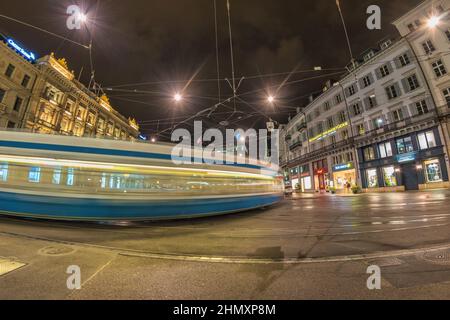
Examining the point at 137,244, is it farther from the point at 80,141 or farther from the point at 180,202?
the point at 80,141

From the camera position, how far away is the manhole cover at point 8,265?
3620mm

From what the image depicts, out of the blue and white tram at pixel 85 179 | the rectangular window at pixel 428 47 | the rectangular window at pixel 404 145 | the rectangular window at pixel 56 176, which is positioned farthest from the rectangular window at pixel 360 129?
the rectangular window at pixel 56 176

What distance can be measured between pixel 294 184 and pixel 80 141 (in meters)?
46.7

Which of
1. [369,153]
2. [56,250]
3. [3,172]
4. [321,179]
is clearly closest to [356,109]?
[369,153]

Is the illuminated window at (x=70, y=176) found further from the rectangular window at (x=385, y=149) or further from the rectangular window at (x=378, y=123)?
the rectangular window at (x=378, y=123)

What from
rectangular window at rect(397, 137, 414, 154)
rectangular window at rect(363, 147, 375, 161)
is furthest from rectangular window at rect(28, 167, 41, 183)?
rectangular window at rect(363, 147, 375, 161)

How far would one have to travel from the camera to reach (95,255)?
4.62 meters

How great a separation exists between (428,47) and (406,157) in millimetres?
12128

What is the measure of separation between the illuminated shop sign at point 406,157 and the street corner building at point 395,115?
0.10 m

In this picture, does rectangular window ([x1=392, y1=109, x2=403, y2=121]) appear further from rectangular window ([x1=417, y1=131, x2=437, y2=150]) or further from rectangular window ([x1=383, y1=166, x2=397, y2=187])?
rectangular window ([x1=383, y1=166, x2=397, y2=187])

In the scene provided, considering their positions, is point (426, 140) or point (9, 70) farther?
point (9, 70)

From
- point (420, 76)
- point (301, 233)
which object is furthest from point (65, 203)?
point (420, 76)

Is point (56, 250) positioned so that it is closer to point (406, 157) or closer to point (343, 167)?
point (406, 157)

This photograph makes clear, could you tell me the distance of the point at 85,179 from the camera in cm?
799
